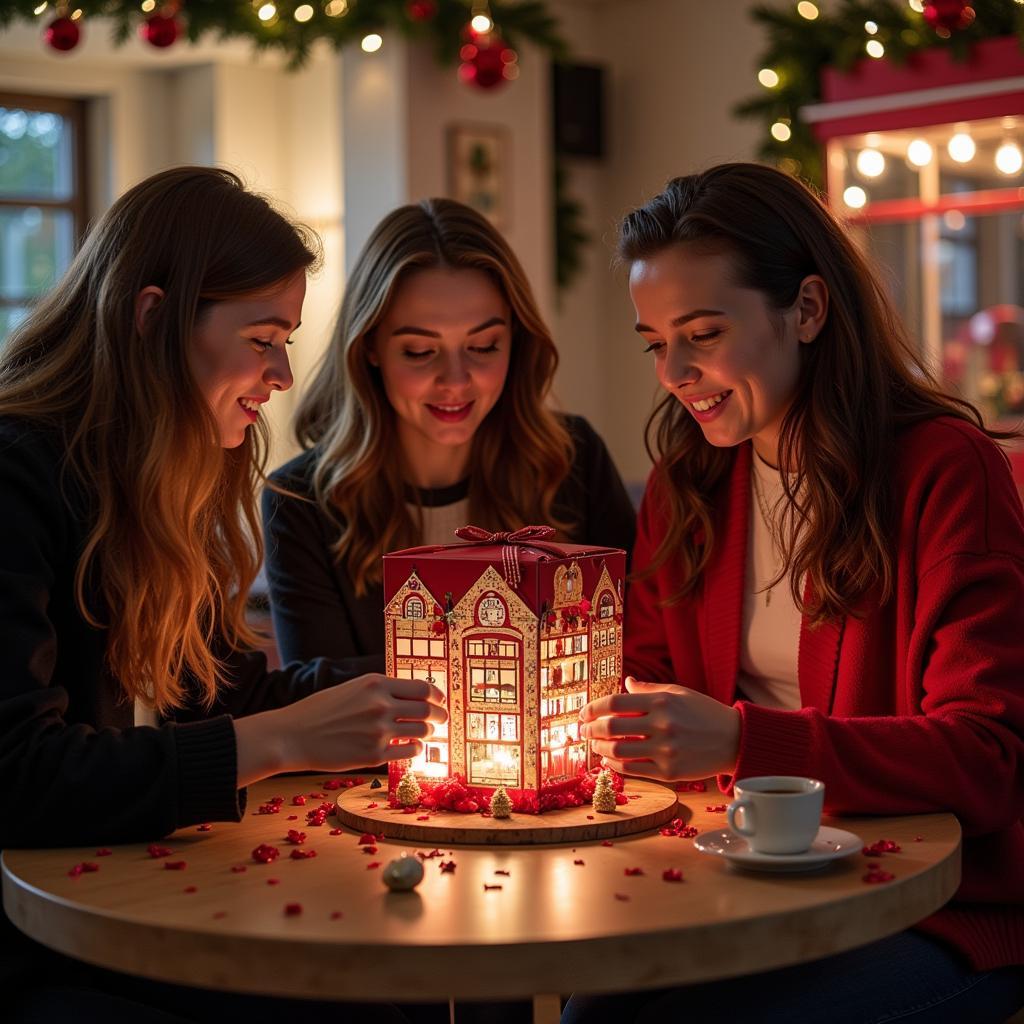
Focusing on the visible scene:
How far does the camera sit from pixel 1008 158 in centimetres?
452

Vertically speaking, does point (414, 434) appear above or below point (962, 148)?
below

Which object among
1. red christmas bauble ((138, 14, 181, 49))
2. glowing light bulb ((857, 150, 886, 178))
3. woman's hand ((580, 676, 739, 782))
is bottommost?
woman's hand ((580, 676, 739, 782))

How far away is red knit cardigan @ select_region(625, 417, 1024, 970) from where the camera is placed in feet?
4.78

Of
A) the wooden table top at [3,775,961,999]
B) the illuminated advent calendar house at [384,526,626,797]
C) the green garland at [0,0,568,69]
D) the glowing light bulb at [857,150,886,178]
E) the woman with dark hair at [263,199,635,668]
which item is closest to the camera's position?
the wooden table top at [3,775,961,999]

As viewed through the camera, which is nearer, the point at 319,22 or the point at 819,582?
the point at 819,582

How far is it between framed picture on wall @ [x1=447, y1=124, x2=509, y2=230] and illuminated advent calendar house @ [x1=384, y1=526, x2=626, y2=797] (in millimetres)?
4078

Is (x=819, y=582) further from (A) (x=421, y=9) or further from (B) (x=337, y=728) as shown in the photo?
(A) (x=421, y=9)

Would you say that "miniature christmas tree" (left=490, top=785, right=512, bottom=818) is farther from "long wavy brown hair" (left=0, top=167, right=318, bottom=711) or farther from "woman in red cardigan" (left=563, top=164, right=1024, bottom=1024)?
"long wavy brown hair" (left=0, top=167, right=318, bottom=711)

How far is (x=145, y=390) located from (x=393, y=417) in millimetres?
758

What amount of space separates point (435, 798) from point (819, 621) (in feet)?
1.69

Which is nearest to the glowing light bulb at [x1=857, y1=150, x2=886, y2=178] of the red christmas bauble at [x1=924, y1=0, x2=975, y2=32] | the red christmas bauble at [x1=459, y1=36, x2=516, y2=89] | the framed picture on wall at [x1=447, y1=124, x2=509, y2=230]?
the red christmas bauble at [x1=924, y1=0, x2=975, y2=32]

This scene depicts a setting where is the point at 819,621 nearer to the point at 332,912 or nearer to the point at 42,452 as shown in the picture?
the point at 332,912

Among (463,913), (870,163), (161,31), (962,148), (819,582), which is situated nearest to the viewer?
(463,913)

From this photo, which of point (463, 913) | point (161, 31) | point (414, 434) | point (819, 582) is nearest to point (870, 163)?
point (161, 31)
